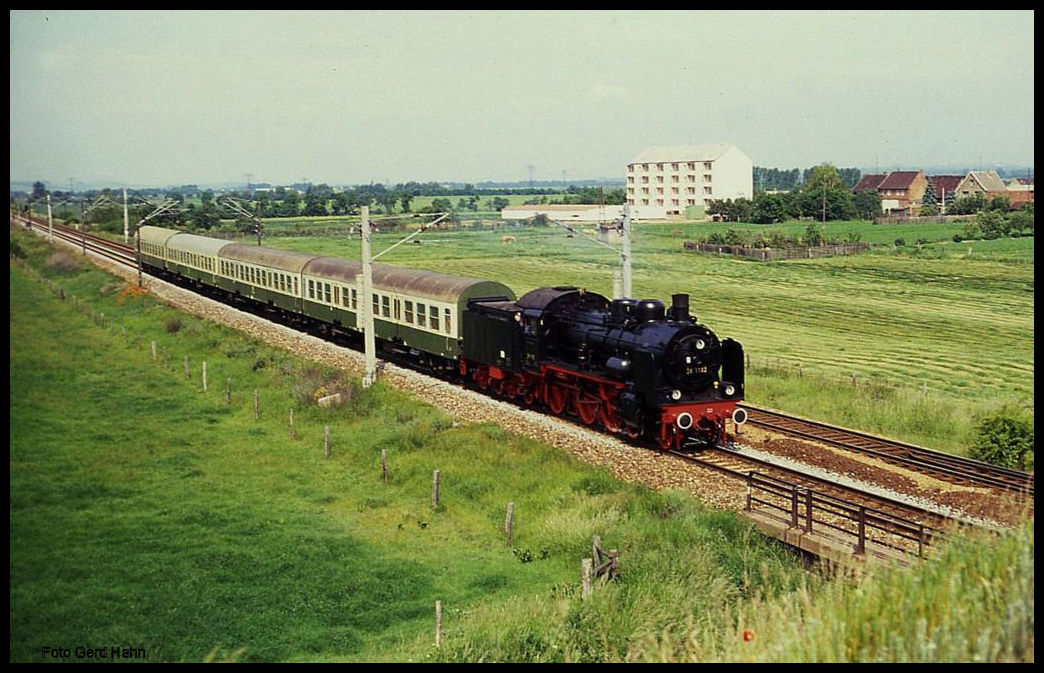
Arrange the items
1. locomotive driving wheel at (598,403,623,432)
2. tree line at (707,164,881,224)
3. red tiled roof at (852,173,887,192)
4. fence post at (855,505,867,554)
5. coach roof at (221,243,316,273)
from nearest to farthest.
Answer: fence post at (855,505,867,554)
locomotive driving wheel at (598,403,623,432)
coach roof at (221,243,316,273)
tree line at (707,164,881,224)
red tiled roof at (852,173,887,192)

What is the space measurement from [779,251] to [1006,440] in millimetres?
50240

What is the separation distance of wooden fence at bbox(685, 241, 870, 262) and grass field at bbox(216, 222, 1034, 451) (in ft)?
4.00

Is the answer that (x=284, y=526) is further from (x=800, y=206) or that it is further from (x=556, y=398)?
(x=800, y=206)

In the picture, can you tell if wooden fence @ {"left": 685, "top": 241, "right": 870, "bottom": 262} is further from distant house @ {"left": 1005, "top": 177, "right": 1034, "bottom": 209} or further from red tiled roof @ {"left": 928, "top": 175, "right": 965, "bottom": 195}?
red tiled roof @ {"left": 928, "top": 175, "right": 965, "bottom": 195}

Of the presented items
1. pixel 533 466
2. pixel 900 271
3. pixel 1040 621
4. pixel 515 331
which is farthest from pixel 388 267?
pixel 900 271

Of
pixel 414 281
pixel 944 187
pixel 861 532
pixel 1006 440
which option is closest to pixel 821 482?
pixel 861 532

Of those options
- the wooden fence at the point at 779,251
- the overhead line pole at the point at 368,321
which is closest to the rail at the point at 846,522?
the overhead line pole at the point at 368,321

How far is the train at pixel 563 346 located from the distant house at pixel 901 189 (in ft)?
275

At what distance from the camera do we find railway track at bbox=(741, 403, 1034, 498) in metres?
17.8

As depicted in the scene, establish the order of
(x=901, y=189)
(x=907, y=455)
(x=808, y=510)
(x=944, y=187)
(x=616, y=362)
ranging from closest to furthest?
1. (x=808, y=510)
2. (x=907, y=455)
3. (x=616, y=362)
4. (x=901, y=189)
5. (x=944, y=187)

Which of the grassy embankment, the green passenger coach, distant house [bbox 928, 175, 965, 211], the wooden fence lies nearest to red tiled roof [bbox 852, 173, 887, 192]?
distant house [bbox 928, 175, 965, 211]

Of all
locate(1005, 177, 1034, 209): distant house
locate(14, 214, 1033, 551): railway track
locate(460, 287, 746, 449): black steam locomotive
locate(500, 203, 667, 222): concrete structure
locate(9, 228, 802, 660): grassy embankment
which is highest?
locate(1005, 177, 1034, 209): distant house

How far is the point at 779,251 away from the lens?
6869 cm
